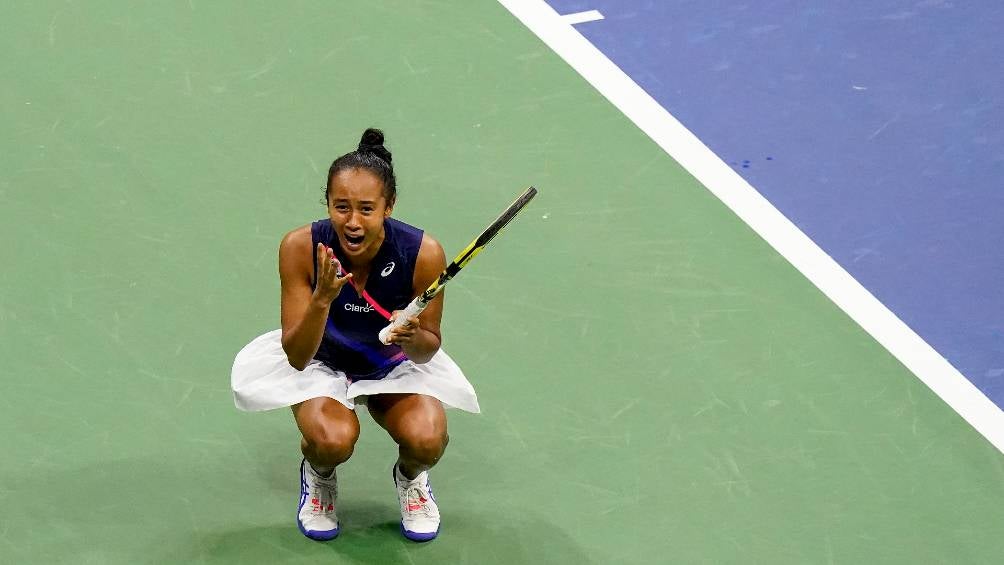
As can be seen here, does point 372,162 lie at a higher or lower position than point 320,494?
higher

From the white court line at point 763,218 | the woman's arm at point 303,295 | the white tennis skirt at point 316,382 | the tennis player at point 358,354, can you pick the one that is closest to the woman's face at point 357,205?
the tennis player at point 358,354

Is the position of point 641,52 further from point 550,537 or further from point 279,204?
point 550,537

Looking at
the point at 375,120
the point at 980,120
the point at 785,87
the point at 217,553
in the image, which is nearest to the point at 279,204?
the point at 375,120

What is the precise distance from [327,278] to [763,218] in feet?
9.62

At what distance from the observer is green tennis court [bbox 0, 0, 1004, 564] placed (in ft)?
18.7

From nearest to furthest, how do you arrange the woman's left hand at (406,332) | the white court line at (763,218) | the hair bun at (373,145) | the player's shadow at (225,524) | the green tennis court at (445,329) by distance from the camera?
1. the woman's left hand at (406,332)
2. the hair bun at (373,145)
3. the player's shadow at (225,524)
4. the green tennis court at (445,329)
5. the white court line at (763,218)

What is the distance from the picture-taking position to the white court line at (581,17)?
853 cm

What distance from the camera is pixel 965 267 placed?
7.14m

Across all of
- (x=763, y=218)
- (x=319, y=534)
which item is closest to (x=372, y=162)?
(x=319, y=534)

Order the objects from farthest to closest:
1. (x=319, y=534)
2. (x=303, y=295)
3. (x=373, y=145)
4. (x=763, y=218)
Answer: (x=763, y=218) < (x=319, y=534) < (x=303, y=295) < (x=373, y=145)

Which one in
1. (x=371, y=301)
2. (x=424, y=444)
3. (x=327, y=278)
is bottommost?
(x=424, y=444)

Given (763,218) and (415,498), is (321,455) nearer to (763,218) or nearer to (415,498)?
(415,498)

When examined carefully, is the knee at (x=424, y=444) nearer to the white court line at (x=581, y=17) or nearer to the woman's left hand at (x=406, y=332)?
the woman's left hand at (x=406, y=332)

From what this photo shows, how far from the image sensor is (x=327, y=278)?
491 cm
